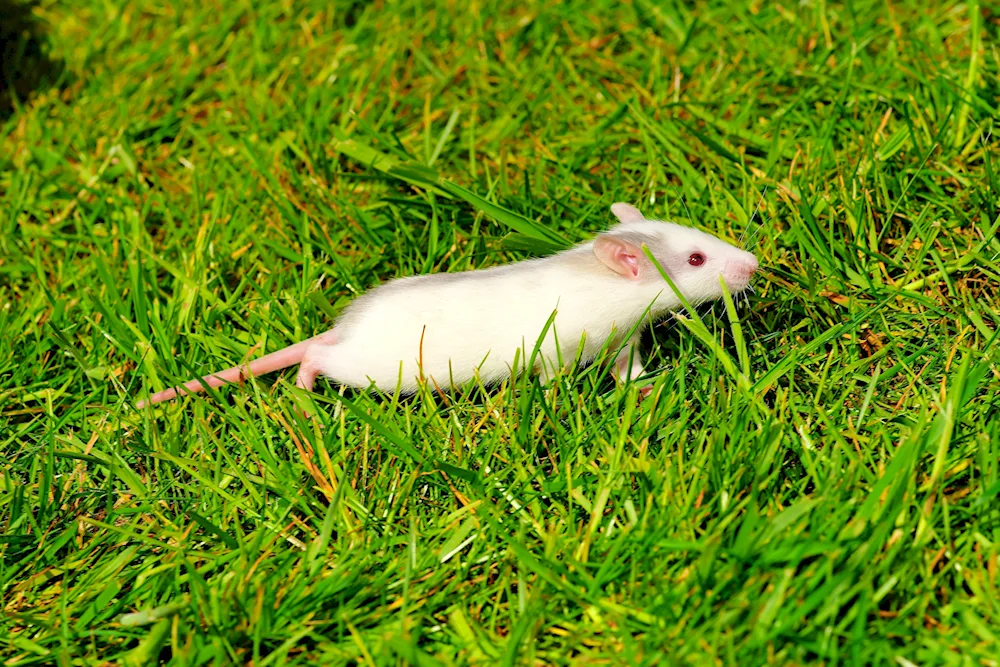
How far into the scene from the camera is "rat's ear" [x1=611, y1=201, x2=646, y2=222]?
3322 mm

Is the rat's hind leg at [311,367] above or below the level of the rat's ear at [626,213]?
below

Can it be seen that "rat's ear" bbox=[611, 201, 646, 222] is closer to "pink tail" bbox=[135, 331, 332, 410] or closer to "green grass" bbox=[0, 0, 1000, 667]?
"green grass" bbox=[0, 0, 1000, 667]

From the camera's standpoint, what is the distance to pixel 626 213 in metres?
3.34

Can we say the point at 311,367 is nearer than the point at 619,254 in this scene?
No

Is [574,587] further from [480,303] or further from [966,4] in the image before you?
[966,4]

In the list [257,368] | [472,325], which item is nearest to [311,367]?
[257,368]

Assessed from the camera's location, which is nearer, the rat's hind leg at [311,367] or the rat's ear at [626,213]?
the rat's hind leg at [311,367]

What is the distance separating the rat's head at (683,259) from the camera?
120 inches

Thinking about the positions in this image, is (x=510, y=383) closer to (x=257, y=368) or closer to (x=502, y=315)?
(x=502, y=315)

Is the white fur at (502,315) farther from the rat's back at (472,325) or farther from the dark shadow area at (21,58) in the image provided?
the dark shadow area at (21,58)

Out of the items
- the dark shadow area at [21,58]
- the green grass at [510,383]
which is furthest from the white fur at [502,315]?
the dark shadow area at [21,58]

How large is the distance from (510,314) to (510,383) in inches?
10.5

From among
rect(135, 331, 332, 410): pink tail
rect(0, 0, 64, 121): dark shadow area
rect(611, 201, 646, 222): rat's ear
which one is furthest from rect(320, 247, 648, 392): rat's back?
rect(0, 0, 64, 121): dark shadow area

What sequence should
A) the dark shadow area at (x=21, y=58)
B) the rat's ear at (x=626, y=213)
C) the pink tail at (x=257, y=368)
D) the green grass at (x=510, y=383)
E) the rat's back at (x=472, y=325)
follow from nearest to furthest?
the green grass at (x=510, y=383), the rat's back at (x=472, y=325), the pink tail at (x=257, y=368), the rat's ear at (x=626, y=213), the dark shadow area at (x=21, y=58)
